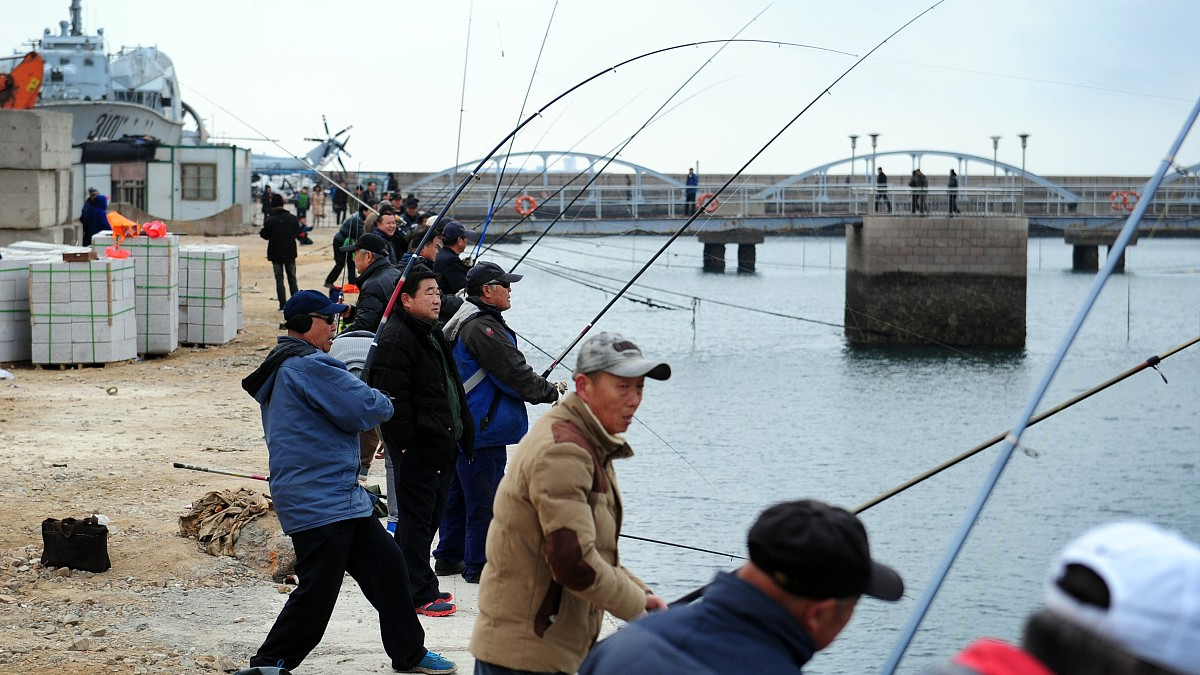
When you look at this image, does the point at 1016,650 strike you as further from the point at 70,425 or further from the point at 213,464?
the point at 70,425

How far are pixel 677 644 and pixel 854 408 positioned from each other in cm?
2071

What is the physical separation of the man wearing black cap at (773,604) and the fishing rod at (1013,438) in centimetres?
93

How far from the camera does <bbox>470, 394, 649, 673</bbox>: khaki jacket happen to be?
3238 mm

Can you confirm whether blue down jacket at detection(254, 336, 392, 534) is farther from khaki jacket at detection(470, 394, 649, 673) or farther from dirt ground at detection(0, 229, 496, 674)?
khaki jacket at detection(470, 394, 649, 673)

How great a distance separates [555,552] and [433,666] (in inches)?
90.5

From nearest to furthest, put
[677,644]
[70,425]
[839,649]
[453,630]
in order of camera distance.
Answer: [677,644] → [453,630] → [839,649] → [70,425]

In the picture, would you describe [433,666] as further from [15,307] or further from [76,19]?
[76,19]

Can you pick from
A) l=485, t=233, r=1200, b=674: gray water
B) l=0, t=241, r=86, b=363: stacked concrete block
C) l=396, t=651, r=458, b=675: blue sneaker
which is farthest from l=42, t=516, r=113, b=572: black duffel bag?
l=0, t=241, r=86, b=363: stacked concrete block

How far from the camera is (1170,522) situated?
14.1m

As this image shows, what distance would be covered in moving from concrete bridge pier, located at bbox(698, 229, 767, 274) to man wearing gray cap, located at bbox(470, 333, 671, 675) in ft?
144

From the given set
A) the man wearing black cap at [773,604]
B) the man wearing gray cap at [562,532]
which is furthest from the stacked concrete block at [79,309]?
the man wearing black cap at [773,604]

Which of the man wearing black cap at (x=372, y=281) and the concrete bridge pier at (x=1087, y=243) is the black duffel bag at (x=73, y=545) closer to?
the man wearing black cap at (x=372, y=281)

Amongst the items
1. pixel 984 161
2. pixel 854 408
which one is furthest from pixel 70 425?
pixel 984 161

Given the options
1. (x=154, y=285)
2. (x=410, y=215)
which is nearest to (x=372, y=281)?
(x=154, y=285)
